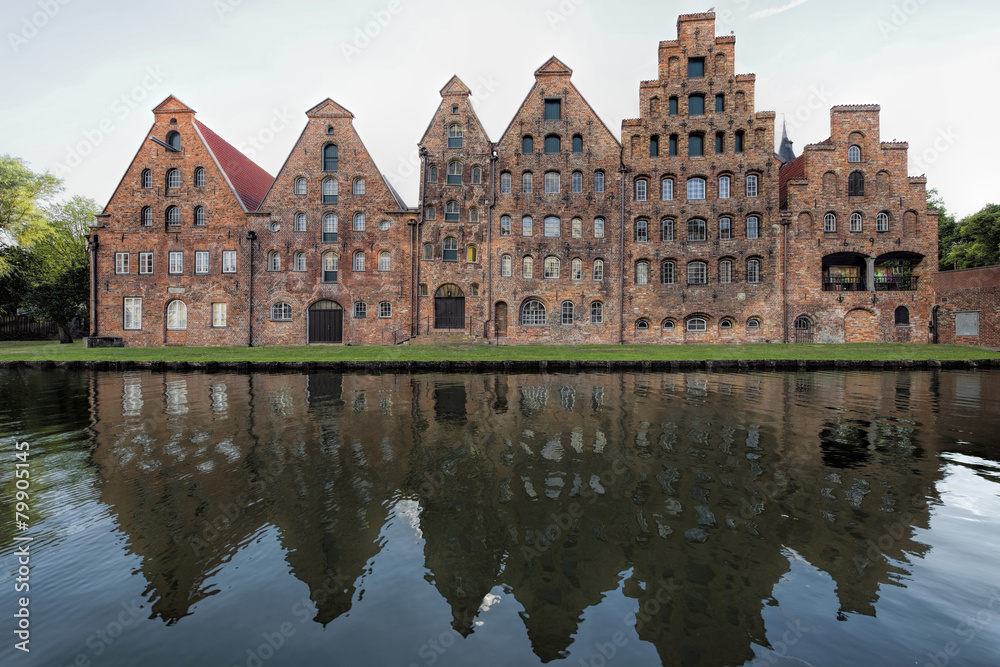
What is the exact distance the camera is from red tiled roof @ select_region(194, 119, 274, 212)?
34750mm

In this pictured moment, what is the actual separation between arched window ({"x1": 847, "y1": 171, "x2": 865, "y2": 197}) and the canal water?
3031cm

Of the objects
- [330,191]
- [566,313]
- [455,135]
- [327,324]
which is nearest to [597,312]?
[566,313]

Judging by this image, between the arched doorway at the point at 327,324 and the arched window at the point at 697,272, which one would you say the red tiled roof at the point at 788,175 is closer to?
the arched window at the point at 697,272

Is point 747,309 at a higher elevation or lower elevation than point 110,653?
higher

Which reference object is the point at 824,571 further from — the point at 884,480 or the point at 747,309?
the point at 747,309

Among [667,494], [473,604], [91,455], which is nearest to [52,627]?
[473,604]

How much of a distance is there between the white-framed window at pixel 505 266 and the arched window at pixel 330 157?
14.5 m

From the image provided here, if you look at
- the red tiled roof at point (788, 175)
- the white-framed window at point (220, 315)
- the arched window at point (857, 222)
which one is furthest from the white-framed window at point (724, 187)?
the white-framed window at point (220, 315)

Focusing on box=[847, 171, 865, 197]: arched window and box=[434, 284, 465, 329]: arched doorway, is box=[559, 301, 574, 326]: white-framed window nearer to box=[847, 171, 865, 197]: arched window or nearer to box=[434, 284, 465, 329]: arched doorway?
box=[434, 284, 465, 329]: arched doorway

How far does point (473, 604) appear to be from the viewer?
391 centimetres

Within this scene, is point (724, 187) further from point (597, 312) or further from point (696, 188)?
point (597, 312)

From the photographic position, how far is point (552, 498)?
5.86m

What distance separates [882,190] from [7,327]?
77221 mm

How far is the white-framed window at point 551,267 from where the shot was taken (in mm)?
33844
